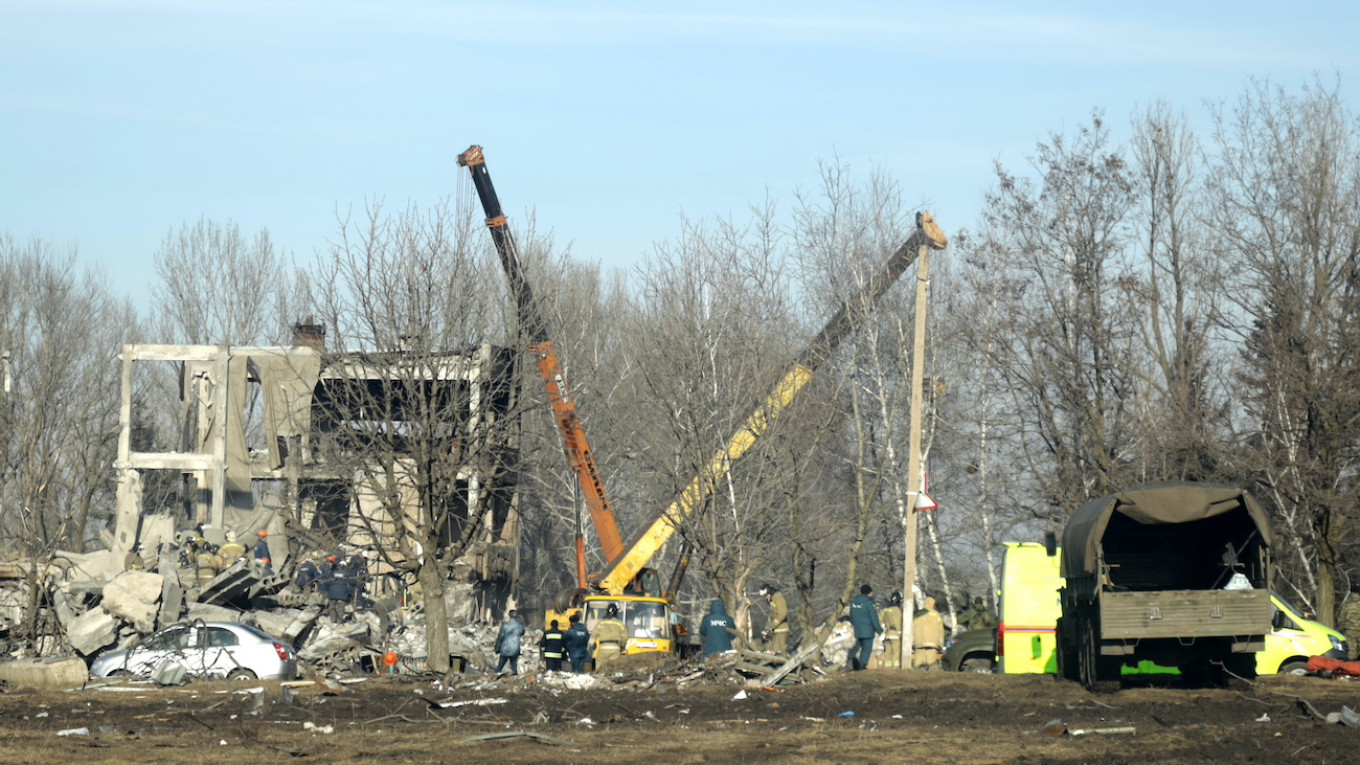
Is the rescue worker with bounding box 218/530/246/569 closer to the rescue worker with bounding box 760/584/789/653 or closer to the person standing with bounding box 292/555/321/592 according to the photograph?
A: the person standing with bounding box 292/555/321/592

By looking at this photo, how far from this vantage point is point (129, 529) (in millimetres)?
37250

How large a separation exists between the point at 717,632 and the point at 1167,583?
23.4 feet

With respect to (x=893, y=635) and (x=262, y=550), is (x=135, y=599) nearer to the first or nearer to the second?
(x=262, y=550)

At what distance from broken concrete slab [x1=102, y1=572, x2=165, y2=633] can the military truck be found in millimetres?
15572

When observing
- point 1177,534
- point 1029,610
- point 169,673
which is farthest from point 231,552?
point 1177,534

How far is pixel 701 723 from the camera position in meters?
14.1

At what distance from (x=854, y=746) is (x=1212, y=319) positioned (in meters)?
23.8

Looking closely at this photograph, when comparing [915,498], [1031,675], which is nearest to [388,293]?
[915,498]

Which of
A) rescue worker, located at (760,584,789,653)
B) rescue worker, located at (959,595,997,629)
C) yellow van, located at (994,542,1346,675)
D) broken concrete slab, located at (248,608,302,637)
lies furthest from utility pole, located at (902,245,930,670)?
broken concrete slab, located at (248,608,302,637)

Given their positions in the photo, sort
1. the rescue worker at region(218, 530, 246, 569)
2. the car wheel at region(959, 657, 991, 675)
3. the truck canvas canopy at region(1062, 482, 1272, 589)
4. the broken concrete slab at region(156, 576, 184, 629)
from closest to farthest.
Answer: the truck canvas canopy at region(1062, 482, 1272, 589)
the car wheel at region(959, 657, 991, 675)
the broken concrete slab at region(156, 576, 184, 629)
the rescue worker at region(218, 530, 246, 569)

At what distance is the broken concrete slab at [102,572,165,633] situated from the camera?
2342 centimetres

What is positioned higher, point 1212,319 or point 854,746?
point 1212,319

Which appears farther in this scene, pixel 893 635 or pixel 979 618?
pixel 979 618

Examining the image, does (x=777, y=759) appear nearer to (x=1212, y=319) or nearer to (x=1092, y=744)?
(x=1092, y=744)
